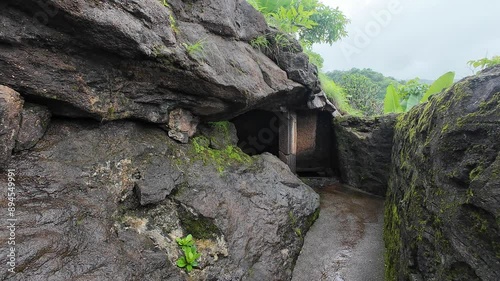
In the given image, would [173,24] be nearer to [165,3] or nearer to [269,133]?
[165,3]

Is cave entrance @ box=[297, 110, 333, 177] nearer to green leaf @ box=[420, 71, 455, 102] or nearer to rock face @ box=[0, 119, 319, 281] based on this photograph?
green leaf @ box=[420, 71, 455, 102]

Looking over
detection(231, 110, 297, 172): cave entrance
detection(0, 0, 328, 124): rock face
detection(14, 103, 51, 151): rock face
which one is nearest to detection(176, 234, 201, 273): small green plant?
detection(0, 0, 328, 124): rock face

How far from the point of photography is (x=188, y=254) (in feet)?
11.7

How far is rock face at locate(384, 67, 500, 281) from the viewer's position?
81.7 inches

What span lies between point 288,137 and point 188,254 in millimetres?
5081

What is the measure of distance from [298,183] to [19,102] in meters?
4.99

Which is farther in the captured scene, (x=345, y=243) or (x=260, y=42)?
(x=260, y=42)

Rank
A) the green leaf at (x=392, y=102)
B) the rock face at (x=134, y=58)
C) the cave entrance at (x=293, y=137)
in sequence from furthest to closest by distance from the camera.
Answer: the green leaf at (x=392, y=102) → the cave entrance at (x=293, y=137) → the rock face at (x=134, y=58)

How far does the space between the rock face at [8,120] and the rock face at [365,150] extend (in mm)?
7395

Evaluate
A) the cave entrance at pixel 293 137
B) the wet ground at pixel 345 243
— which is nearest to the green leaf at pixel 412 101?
the cave entrance at pixel 293 137

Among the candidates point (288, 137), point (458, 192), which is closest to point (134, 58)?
point (458, 192)

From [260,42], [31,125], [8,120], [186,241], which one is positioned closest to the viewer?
[8,120]

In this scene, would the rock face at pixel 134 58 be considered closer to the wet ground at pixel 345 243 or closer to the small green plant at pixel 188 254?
the small green plant at pixel 188 254

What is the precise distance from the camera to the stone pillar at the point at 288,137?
26.0 feet
